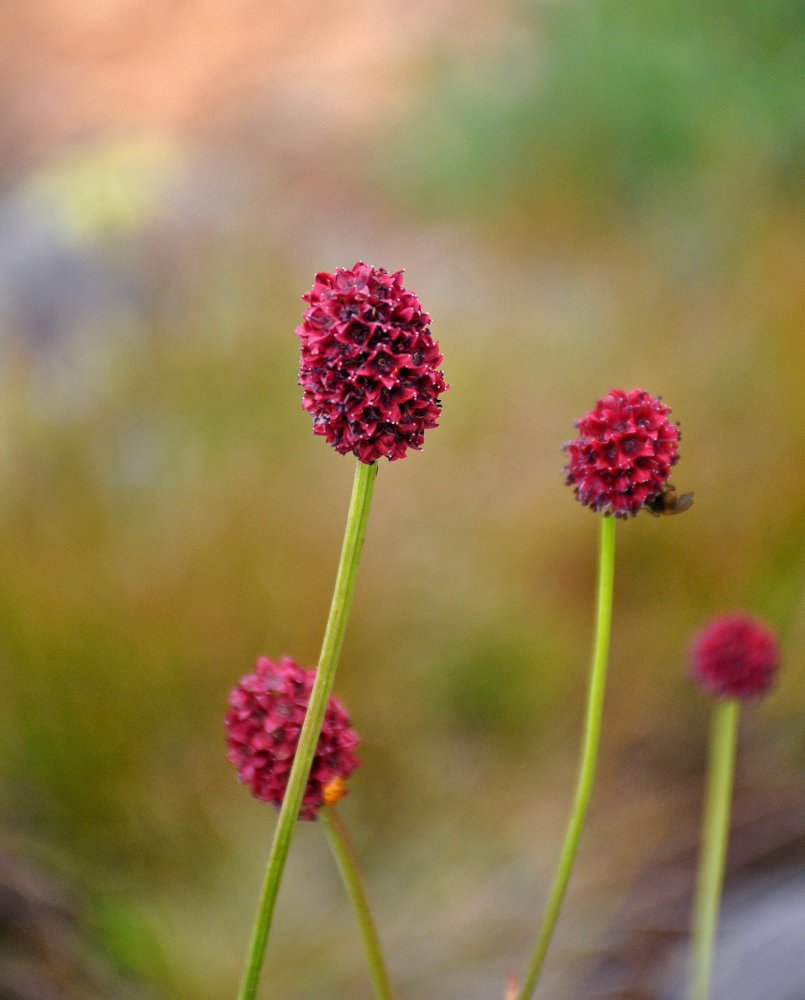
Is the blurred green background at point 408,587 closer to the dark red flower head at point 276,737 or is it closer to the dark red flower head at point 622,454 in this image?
the dark red flower head at point 276,737

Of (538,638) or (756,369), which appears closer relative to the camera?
(538,638)

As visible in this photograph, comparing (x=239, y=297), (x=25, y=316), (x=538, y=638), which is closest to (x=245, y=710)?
(x=538, y=638)

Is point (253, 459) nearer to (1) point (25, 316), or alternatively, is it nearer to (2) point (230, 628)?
(2) point (230, 628)

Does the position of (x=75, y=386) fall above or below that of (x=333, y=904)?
above

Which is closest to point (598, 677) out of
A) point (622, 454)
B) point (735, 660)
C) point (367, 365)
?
point (622, 454)

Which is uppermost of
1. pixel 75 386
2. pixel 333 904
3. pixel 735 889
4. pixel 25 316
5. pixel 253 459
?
pixel 25 316

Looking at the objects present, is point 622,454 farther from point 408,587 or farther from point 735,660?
point 408,587

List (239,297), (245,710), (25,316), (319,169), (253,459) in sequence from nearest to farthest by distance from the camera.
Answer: (245,710), (253,459), (239,297), (25,316), (319,169)
